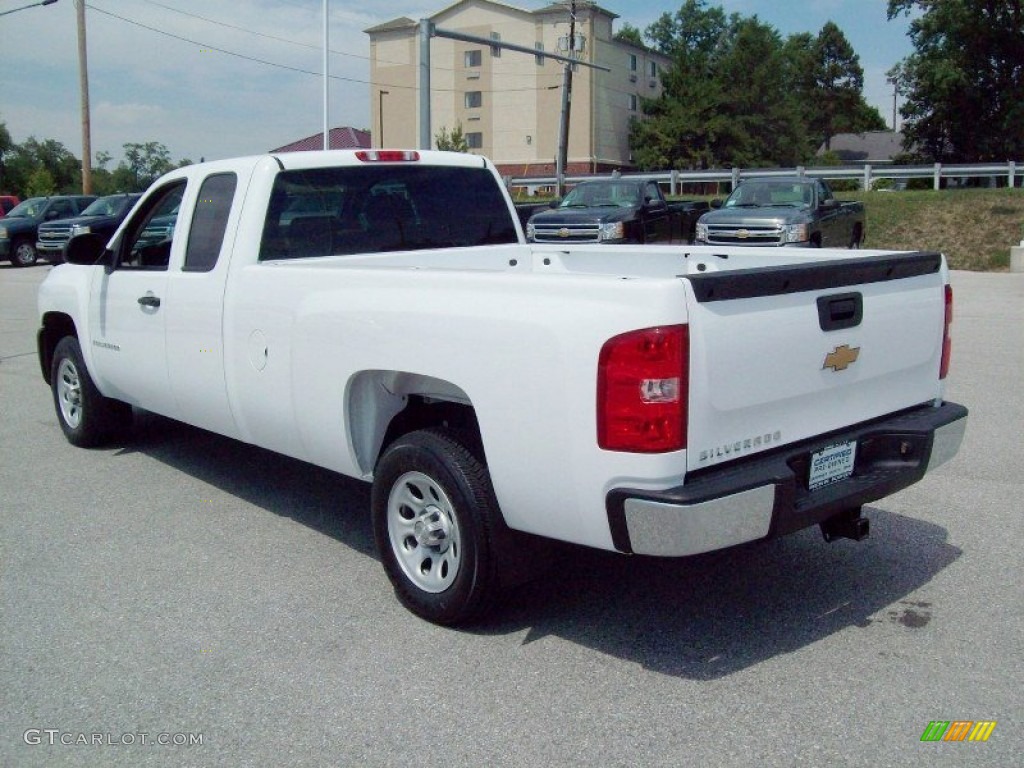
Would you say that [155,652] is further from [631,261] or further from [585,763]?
[631,261]

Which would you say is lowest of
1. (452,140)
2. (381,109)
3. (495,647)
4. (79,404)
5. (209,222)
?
(495,647)

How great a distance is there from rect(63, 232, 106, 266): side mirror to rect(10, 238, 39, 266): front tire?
2361 cm

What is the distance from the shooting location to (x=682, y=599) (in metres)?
4.54

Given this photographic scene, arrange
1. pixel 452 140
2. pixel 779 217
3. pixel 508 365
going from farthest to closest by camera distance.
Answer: pixel 452 140
pixel 779 217
pixel 508 365

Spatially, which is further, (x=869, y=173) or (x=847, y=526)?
(x=869, y=173)

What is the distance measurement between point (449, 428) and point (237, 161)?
2.20 meters

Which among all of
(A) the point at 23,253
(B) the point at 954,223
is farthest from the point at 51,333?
(B) the point at 954,223

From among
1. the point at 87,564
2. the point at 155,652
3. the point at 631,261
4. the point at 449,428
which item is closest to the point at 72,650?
the point at 155,652

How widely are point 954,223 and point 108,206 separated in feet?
71.6

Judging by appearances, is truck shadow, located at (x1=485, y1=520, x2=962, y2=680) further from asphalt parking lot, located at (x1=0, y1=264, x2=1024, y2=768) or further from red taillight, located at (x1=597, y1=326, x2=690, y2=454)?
red taillight, located at (x1=597, y1=326, x2=690, y2=454)

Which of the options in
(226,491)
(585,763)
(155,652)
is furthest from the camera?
(226,491)

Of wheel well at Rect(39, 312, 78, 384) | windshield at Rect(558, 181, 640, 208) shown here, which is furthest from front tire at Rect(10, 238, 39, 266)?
wheel well at Rect(39, 312, 78, 384)

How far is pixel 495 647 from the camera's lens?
13.5ft

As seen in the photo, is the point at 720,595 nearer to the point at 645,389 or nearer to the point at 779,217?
the point at 645,389
